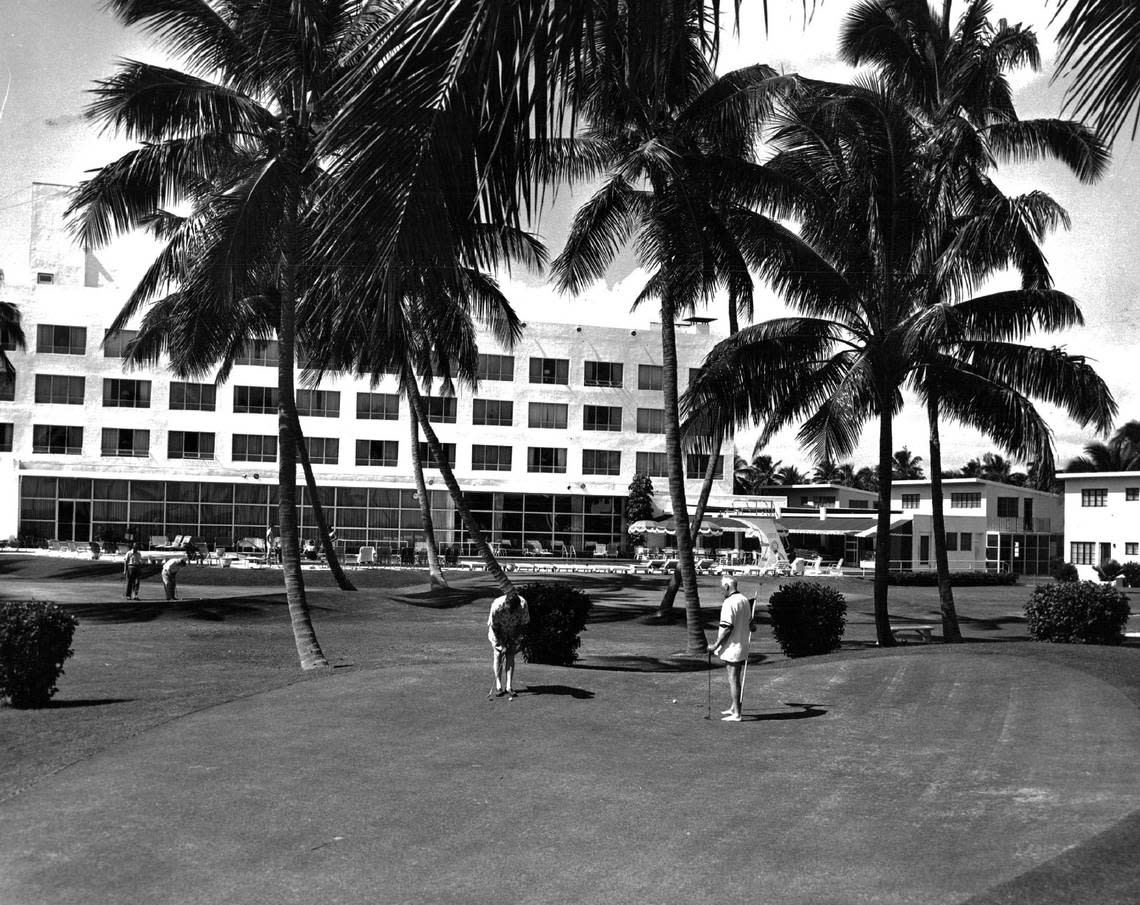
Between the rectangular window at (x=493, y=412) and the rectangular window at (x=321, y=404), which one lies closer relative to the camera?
the rectangular window at (x=321, y=404)

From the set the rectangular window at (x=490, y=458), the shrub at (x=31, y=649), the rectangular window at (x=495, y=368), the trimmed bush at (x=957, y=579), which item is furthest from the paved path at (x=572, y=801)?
the rectangular window at (x=495, y=368)

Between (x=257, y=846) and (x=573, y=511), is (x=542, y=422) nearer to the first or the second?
(x=573, y=511)

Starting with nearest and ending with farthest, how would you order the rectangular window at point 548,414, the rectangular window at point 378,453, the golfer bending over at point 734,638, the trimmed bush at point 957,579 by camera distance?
1. the golfer bending over at point 734,638
2. the trimmed bush at point 957,579
3. the rectangular window at point 378,453
4. the rectangular window at point 548,414

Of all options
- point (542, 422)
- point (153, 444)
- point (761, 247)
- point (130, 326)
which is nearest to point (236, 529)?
point (153, 444)

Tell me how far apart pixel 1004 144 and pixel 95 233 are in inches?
779

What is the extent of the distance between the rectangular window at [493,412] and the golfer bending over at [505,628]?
52440mm

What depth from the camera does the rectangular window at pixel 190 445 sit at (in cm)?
6291

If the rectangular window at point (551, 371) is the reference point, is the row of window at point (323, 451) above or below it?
below

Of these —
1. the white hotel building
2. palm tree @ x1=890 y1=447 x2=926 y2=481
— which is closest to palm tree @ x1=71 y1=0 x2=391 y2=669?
the white hotel building

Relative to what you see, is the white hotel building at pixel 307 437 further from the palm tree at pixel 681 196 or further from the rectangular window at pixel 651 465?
the palm tree at pixel 681 196

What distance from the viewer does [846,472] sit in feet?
433

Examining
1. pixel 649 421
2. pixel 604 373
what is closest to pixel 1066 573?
pixel 649 421

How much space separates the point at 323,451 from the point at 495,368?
10.5 metres

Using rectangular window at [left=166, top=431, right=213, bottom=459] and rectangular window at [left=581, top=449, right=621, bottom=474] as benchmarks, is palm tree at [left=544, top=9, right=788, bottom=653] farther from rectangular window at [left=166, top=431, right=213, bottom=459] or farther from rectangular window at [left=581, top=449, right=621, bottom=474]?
rectangular window at [left=166, top=431, right=213, bottom=459]
